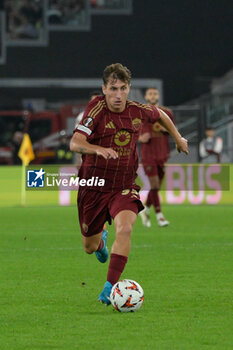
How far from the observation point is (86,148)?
7.90 metres

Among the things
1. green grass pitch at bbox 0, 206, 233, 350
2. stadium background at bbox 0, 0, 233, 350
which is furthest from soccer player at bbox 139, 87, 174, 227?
green grass pitch at bbox 0, 206, 233, 350

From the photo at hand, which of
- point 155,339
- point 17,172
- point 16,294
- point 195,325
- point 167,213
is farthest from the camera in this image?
point 17,172

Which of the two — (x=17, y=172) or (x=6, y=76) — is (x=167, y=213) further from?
(x=6, y=76)

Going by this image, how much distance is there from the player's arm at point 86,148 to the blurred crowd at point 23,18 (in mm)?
35846

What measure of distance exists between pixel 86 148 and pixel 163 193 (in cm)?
1518

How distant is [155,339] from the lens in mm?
6516

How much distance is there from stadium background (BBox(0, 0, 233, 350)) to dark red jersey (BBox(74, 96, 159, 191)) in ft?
3.52

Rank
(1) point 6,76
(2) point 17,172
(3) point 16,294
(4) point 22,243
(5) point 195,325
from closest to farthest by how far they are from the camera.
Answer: (5) point 195,325 < (3) point 16,294 < (4) point 22,243 < (2) point 17,172 < (1) point 6,76

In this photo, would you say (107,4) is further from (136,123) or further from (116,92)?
(116,92)

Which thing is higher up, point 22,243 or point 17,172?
point 22,243

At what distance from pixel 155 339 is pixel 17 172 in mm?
19535

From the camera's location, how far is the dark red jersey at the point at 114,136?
8.19m

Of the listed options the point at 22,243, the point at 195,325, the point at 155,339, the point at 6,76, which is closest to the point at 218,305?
the point at 195,325

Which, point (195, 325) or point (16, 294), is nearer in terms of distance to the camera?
point (195, 325)
